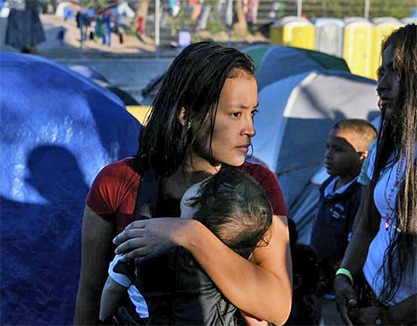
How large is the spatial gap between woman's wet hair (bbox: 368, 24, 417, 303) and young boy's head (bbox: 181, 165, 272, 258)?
733mm

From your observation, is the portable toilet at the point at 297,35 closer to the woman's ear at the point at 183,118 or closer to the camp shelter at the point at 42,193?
the camp shelter at the point at 42,193

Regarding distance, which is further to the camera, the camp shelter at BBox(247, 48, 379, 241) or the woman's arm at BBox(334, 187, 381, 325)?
the camp shelter at BBox(247, 48, 379, 241)

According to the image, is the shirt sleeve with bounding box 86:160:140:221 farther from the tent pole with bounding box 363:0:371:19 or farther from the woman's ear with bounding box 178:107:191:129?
the tent pole with bounding box 363:0:371:19

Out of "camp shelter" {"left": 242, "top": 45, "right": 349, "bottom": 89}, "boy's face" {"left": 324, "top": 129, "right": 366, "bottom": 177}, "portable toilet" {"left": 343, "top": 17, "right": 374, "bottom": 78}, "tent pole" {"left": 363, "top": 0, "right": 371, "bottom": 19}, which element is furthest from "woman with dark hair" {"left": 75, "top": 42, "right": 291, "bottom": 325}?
"tent pole" {"left": 363, "top": 0, "right": 371, "bottom": 19}

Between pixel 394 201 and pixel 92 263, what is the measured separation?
99 centimetres

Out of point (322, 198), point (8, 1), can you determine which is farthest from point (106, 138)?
point (8, 1)

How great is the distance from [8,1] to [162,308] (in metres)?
13.4

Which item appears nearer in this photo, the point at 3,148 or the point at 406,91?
the point at 406,91

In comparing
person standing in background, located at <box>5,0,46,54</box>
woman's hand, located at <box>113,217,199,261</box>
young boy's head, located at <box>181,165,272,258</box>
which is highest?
young boy's head, located at <box>181,165,272,258</box>

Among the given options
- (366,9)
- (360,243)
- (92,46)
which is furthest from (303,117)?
(366,9)

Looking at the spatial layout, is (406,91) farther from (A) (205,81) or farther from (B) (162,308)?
(B) (162,308)

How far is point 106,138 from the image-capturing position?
3518 mm

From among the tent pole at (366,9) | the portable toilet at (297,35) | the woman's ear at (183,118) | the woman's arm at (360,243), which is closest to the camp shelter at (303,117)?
the woman's arm at (360,243)

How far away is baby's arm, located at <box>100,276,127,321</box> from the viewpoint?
184 centimetres
